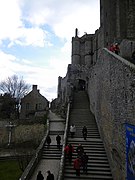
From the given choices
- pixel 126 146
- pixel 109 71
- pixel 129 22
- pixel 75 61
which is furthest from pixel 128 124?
pixel 75 61

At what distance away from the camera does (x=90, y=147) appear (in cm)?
1752

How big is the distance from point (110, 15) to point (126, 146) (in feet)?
85.1

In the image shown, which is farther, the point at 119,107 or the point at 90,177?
the point at 90,177

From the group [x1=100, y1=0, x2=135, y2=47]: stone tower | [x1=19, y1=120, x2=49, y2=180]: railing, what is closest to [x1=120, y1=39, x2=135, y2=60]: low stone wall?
[x1=19, y1=120, x2=49, y2=180]: railing

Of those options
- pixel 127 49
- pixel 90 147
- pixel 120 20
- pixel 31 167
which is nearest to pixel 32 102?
pixel 120 20

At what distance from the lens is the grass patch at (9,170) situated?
55.9 ft

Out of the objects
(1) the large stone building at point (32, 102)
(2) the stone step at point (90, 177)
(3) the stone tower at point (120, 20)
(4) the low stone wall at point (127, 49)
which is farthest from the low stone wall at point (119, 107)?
(1) the large stone building at point (32, 102)

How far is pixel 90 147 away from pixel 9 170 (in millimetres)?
6366

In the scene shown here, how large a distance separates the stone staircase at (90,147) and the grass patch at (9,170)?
405 centimetres

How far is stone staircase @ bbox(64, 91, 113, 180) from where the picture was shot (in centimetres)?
1448

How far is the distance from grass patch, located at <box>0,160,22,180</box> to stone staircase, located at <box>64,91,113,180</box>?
405 centimetres

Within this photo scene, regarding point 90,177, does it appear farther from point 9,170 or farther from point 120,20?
point 120,20

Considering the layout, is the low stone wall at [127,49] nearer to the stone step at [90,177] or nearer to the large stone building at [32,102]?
the stone step at [90,177]

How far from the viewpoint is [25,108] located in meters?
50.8
